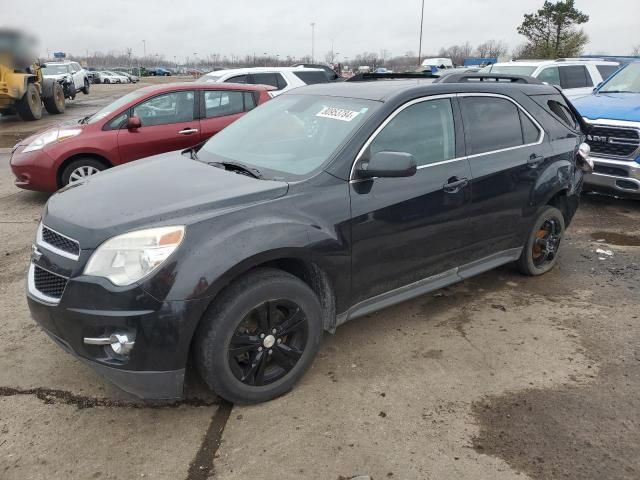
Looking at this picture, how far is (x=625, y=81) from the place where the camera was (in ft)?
26.9

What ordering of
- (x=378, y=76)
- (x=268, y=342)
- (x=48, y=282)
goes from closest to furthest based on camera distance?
1. (x=48, y=282)
2. (x=268, y=342)
3. (x=378, y=76)

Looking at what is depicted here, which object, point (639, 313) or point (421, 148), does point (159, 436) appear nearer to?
point (421, 148)

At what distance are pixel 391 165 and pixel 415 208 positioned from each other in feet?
1.55

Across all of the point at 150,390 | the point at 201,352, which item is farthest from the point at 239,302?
the point at 150,390

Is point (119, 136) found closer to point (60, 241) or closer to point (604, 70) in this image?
point (60, 241)

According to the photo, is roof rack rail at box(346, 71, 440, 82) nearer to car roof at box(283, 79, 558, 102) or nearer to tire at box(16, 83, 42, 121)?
car roof at box(283, 79, 558, 102)

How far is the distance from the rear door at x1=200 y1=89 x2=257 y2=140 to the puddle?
4.96 meters

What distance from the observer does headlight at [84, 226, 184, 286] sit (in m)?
2.57

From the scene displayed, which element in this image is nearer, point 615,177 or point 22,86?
point 615,177

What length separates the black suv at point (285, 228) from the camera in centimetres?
261

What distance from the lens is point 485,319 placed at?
405 cm

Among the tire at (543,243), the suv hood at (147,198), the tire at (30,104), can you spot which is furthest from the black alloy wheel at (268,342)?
the tire at (30,104)

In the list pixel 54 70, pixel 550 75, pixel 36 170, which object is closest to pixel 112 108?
pixel 36 170

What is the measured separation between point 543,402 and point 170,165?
276cm
